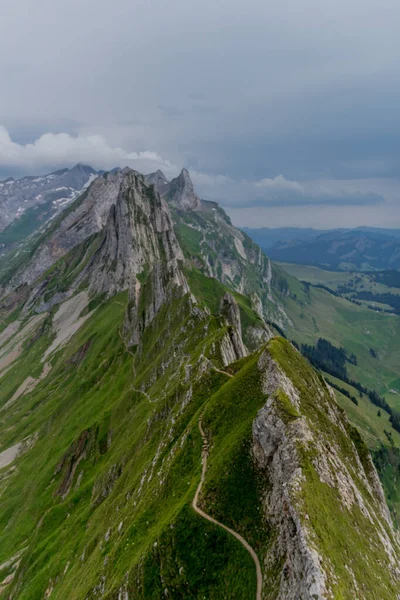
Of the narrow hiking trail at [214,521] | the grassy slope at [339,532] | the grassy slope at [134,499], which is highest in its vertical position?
the grassy slope at [339,532]

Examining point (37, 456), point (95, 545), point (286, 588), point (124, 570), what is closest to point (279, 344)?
point (286, 588)

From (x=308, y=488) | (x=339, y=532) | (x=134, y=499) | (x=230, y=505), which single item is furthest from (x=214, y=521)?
(x=134, y=499)

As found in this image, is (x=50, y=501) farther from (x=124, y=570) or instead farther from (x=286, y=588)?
(x=286, y=588)

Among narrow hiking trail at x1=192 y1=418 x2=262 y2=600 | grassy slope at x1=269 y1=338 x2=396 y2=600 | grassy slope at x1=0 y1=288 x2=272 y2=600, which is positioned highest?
grassy slope at x1=269 y1=338 x2=396 y2=600

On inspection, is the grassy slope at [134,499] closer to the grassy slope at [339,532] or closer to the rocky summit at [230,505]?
the rocky summit at [230,505]

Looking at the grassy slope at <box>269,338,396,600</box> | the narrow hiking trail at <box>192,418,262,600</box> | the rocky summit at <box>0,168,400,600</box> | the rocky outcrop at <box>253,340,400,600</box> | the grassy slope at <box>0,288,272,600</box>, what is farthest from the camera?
the grassy slope at <box>0,288,272,600</box>

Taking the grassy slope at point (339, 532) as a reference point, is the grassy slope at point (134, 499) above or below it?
below

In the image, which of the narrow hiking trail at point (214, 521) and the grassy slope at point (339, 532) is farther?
the narrow hiking trail at point (214, 521)

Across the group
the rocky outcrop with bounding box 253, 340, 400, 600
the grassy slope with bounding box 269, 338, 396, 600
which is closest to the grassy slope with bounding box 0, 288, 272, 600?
the rocky outcrop with bounding box 253, 340, 400, 600

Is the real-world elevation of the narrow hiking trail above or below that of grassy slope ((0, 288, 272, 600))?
above

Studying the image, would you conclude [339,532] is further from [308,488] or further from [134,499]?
[134,499]

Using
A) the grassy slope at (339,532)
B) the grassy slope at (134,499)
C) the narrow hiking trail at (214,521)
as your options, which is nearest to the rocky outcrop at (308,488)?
the grassy slope at (339,532)

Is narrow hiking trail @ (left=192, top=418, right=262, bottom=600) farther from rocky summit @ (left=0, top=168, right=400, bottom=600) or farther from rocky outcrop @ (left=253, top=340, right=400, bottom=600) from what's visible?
rocky outcrop @ (left=253, top=340, right=400, bottom=600)
